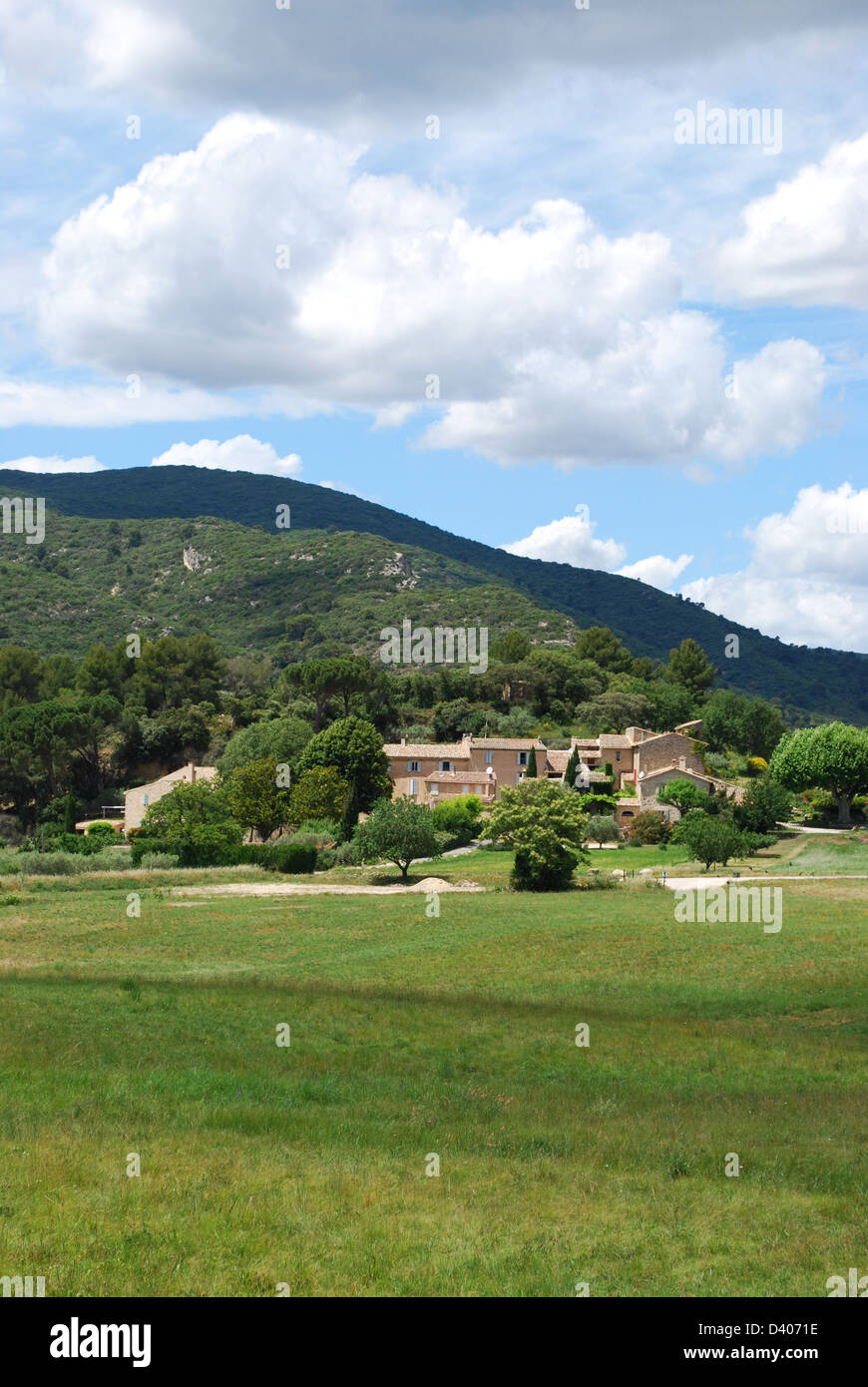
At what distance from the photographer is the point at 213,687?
407 feet

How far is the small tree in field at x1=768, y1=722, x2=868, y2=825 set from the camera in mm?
85250

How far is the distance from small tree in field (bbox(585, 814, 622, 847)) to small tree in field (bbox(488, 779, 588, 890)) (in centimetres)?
2300

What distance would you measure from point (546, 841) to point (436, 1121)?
1668 inches

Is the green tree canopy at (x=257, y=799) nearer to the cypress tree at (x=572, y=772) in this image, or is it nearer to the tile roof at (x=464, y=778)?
the tile roof at (x=464, y=778)

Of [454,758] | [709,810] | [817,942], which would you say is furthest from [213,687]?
[817,942]

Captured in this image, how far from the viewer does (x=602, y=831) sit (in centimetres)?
8169

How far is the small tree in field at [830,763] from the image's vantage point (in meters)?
85.2

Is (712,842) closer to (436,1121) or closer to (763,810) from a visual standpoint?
(763,810)

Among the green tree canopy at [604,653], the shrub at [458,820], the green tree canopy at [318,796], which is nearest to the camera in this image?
the green tree canopy at [318,796]

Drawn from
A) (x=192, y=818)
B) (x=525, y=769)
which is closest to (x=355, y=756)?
(x=192, y=818)

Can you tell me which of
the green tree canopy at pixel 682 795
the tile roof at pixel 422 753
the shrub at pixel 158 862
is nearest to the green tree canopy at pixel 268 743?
the tile roof at pixel 422 753

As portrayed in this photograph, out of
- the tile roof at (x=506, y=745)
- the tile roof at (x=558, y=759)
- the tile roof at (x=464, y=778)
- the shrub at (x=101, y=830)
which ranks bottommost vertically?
the shrub at (x=101, y=830)

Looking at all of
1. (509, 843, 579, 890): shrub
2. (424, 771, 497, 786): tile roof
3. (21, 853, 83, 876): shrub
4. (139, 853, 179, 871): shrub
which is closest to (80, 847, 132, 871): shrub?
(21, 853, 83, 876): shrub

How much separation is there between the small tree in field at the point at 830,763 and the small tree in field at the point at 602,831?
16.3 m
